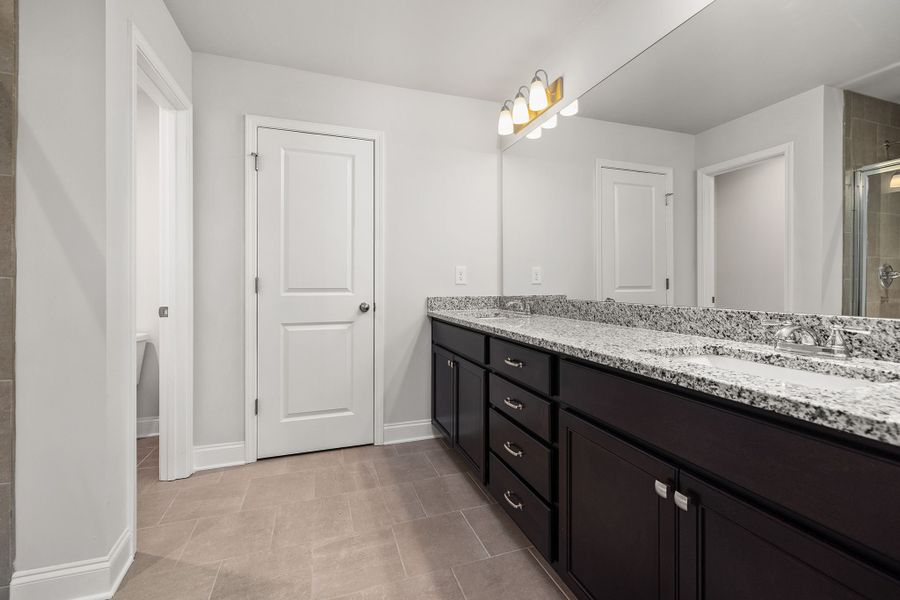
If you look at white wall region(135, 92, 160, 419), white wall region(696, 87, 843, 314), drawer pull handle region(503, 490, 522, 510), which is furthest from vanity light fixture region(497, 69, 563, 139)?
white wall region(135, 92, 160, 419)

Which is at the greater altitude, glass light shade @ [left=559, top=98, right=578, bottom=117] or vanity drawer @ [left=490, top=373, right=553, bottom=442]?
glass light shade @ [left=559, top=98, right=578, bottom=117]

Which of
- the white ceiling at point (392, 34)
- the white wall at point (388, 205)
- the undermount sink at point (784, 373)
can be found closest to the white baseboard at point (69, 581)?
the white wall at point (388, 205)

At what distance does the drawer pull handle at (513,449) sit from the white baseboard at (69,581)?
4.70ft

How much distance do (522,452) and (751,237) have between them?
1.06 meters

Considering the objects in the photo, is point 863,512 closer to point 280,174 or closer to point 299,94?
point 280,174

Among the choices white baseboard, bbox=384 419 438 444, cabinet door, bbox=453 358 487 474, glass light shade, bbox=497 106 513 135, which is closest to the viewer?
cabinet door, bbox=453 358 487 474

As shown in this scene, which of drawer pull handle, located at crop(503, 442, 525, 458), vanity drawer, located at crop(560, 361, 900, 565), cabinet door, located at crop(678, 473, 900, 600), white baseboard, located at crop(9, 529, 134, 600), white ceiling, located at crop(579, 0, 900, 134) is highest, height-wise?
white ceiling, located at crop(579, 0, 900, 134)

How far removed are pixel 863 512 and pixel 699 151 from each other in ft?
4.08

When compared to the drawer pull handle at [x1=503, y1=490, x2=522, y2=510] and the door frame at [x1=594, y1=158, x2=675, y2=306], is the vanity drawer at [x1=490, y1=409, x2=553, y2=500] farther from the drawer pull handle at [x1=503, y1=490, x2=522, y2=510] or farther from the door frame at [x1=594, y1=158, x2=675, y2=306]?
the door frame at [x1=594, y1=158, x2=675, y2=306]

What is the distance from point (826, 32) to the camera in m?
1.08

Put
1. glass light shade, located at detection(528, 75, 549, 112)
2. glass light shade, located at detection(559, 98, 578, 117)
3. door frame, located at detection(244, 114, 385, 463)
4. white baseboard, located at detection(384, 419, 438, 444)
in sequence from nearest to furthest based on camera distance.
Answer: glass light shade, located at detection(559, 98, 578, 117)
glass light shade, located at detection(528, 75, 549, 112)
door frame, located at detection(244, 114, 385, 463)
white baseboard, located at detection(384, 419, 438, 444)

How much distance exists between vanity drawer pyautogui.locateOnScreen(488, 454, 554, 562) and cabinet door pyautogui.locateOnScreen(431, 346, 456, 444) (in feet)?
1.82

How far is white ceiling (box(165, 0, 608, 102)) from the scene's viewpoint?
1.91 m

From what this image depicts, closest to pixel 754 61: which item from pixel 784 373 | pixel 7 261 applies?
pixel 784 373
